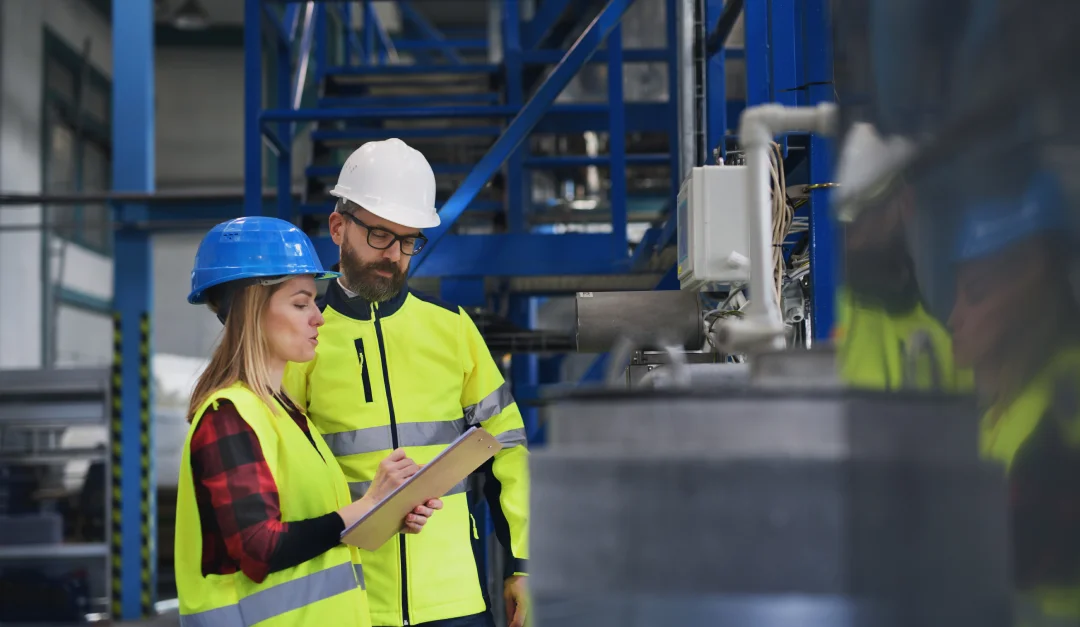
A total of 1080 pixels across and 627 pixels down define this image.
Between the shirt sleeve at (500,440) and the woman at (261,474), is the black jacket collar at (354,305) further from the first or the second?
the woman at (261,474)

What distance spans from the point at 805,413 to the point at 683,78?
10.6 ft

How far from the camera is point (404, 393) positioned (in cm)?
257

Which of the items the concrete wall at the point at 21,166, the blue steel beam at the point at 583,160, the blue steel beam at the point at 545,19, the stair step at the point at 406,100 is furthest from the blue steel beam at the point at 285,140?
the concrete wall at the point at 21,166

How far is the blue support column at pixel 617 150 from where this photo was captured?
4785 mm

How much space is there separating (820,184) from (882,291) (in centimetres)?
189

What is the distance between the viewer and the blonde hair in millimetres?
2090

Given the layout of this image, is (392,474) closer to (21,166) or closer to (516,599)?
(516,599)

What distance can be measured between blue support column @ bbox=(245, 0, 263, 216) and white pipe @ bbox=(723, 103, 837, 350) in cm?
353

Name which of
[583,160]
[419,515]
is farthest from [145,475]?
[419,515]

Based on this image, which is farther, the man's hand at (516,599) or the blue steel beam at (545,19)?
the blue steel beam at (545,19)

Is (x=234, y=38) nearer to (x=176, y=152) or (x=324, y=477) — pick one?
(x=176, y=152)

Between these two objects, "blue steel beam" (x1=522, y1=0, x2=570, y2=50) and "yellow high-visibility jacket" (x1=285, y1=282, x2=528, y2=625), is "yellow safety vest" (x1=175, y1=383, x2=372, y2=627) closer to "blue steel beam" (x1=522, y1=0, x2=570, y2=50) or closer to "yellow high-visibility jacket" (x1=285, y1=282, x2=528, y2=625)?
"yellow high-visibility jacket" (x1=285, y1=282, x2=528, y2=625)

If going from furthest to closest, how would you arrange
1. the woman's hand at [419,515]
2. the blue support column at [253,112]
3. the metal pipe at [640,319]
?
the blue support column at [253,112]
the metal pipe at [640,319]
the woman's hand at [419,515]

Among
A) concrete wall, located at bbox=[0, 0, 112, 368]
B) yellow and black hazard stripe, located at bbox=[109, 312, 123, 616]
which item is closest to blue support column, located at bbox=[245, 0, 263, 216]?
yellow and black hazard stripe, located at bbox=[109, 312, 123, 616]
